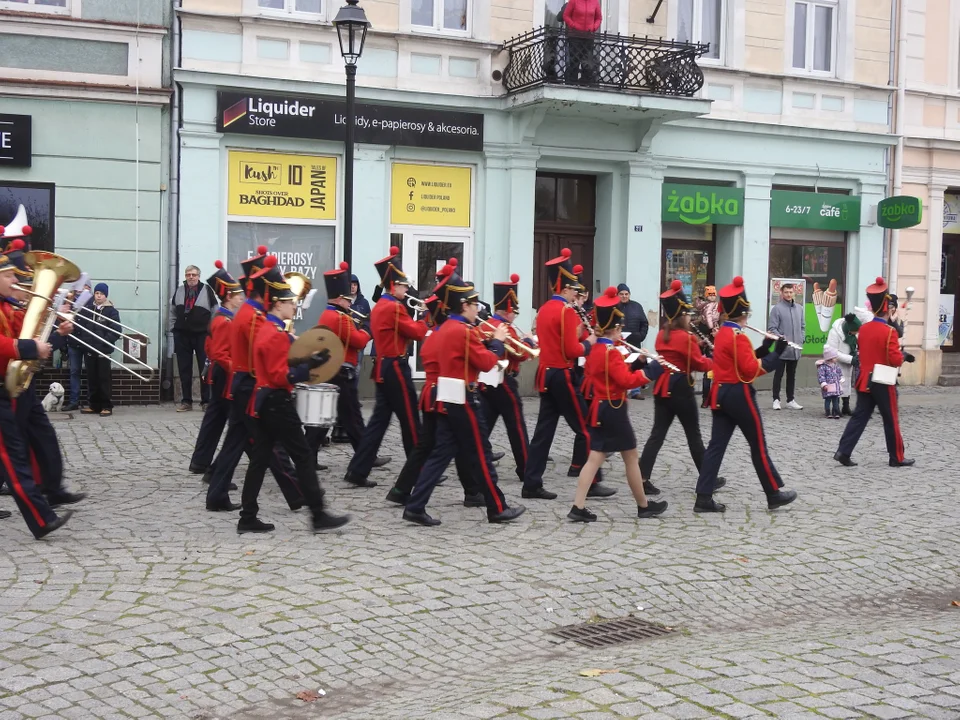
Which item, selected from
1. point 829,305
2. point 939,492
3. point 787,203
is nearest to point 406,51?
point 787,203

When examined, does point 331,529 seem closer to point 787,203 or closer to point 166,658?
point 166,658

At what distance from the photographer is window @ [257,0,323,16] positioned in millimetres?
18078

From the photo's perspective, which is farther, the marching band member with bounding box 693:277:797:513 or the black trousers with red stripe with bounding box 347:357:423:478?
the black trousers with red stripe with bounding box 347:357:423:478

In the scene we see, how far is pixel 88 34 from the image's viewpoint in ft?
55.2

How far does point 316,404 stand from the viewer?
9.75 m

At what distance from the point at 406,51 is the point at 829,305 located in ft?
30.2

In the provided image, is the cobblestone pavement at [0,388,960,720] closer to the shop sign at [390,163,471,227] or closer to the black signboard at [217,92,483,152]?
the black signboard at [217,92,483,152]

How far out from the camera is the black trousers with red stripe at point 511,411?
11.0 metres

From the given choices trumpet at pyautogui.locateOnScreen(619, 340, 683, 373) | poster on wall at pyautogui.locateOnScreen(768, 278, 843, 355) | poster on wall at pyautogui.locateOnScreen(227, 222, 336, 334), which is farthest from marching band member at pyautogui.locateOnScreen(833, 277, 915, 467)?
poster on wall at pyautogui.locateOnScreen(768, 278, 843, 355)

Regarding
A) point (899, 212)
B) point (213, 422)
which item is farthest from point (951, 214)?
point (213, 422)

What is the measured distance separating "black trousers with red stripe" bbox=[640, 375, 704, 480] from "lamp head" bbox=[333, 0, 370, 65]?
6.24 m

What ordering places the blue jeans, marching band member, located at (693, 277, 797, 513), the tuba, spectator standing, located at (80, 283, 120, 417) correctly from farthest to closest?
the blue jeans → spectator standing, located at (80, 283, 120, 417) → marching band member, located at (693, 277, 797, 513) → the tuba

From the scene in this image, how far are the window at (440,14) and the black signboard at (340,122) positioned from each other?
58.4 inches

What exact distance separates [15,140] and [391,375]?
864 cm
